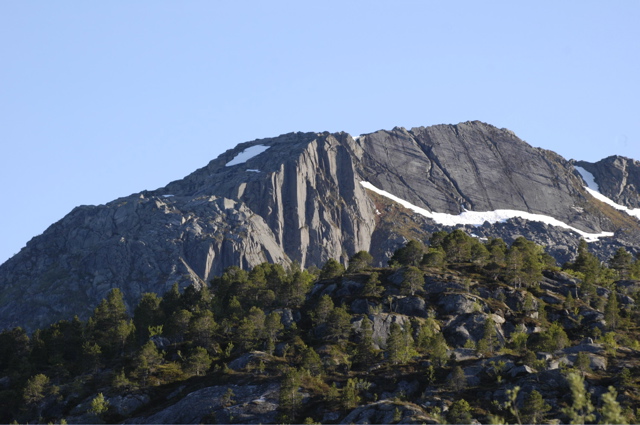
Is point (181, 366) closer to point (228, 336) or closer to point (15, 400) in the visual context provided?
point (228, 336)

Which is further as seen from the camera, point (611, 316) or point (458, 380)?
point (611, 316)

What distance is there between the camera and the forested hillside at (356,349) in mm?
110188

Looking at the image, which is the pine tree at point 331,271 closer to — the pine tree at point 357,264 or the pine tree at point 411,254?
the pine tree at point 357,264

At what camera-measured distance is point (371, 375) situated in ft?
404

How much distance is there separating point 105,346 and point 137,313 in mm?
16563

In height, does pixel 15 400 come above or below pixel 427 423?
above

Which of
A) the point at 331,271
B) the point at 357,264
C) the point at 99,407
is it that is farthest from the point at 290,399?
the point at 357,264

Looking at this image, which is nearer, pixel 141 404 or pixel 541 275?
pixel 141 404

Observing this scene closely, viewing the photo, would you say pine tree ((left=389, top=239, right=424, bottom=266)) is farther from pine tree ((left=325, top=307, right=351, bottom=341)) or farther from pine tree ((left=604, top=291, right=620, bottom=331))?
pine tree ((left=604, top=291, right=620, bottom=331))

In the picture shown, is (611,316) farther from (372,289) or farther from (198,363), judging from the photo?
(198,363)

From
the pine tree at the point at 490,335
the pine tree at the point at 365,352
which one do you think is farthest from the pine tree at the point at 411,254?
the pine tree at the point at 365,352

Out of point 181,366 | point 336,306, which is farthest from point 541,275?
→ point 181,366

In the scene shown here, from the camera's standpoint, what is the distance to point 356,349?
132m

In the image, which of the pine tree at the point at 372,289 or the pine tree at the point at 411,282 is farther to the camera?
the pine tree at the point at 411,282
